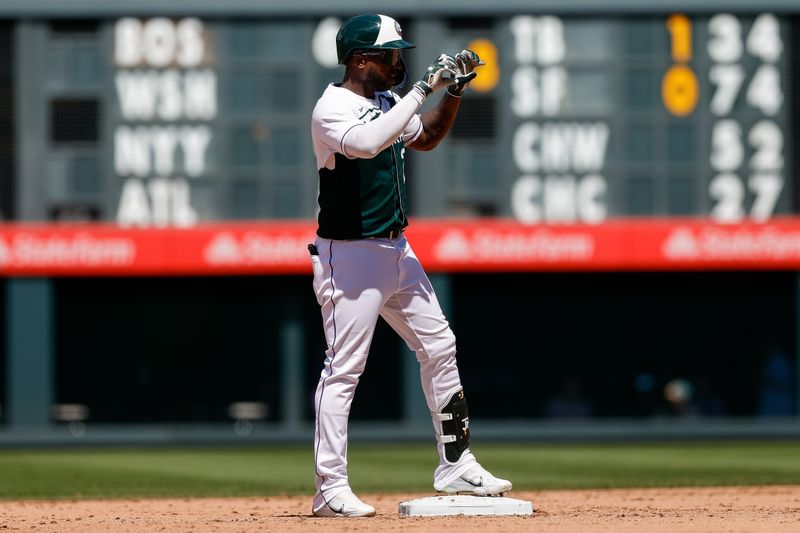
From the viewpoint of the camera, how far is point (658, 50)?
21609mm

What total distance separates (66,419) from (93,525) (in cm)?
1568

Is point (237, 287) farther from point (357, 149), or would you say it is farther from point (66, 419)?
point (357, 149)

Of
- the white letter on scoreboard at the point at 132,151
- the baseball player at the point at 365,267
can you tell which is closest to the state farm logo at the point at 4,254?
the white letter on scoreboard at the point at 132,151

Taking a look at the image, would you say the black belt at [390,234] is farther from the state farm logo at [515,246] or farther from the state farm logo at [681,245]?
the state farm logo at [681,245]

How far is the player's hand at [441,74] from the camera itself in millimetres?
7035

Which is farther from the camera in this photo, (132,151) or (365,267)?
(132,151)

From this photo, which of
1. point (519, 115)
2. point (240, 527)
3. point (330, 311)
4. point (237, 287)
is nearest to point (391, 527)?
point (240, 527)

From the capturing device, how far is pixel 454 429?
7266 mm

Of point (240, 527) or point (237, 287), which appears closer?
point (240, 527)

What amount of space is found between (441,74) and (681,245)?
50.6 ft

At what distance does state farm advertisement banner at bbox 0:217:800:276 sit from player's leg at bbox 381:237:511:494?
47.5ft

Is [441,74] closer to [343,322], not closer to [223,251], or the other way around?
[343,322]

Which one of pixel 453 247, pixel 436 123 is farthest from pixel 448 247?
pixel 436 123

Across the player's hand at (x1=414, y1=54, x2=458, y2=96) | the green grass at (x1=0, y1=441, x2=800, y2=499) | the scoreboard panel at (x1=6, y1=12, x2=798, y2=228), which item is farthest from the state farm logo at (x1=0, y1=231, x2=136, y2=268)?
the player's hand at (x1=414, y1=54, x2=458, y2=96)
